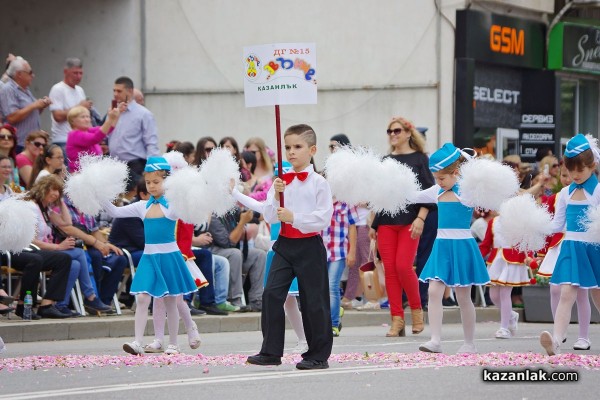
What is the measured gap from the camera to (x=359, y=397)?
29.4ft

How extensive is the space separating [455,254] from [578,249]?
1.20 m

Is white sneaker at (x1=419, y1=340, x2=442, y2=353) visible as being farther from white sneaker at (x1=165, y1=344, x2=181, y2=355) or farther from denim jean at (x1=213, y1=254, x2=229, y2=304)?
denim jean at (x1=213, y1=254, x2=229, y2=304)

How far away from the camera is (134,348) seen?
12266 mm

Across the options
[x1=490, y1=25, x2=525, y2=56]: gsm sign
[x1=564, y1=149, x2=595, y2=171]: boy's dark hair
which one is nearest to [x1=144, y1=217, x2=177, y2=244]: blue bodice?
[x1=564, y1=149, x2=595, y2=171]: boy's dark hair

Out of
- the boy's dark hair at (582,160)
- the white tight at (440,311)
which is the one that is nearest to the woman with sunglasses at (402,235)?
the white tight at (440,311)

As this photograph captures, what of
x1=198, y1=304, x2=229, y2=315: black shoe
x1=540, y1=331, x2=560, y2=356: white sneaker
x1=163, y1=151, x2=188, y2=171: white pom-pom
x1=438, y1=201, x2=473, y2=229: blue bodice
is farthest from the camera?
x1=198, y1=304, x2=229, y2=315: black shoe

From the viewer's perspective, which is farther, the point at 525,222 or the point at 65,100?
the point at 65,100

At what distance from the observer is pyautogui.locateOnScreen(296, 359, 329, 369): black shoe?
1073 centimetres

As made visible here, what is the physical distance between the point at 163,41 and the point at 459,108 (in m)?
5.92

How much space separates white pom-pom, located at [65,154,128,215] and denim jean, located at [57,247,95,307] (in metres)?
3.30

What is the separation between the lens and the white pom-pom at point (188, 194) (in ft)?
40.5

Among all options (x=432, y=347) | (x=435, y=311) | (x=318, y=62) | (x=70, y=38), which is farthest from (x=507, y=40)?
(x=432, y=347)

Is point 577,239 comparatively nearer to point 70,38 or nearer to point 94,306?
point 94,306

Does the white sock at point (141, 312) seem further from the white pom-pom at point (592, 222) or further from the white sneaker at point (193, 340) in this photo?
the white pom-pom at point (592, 222)
